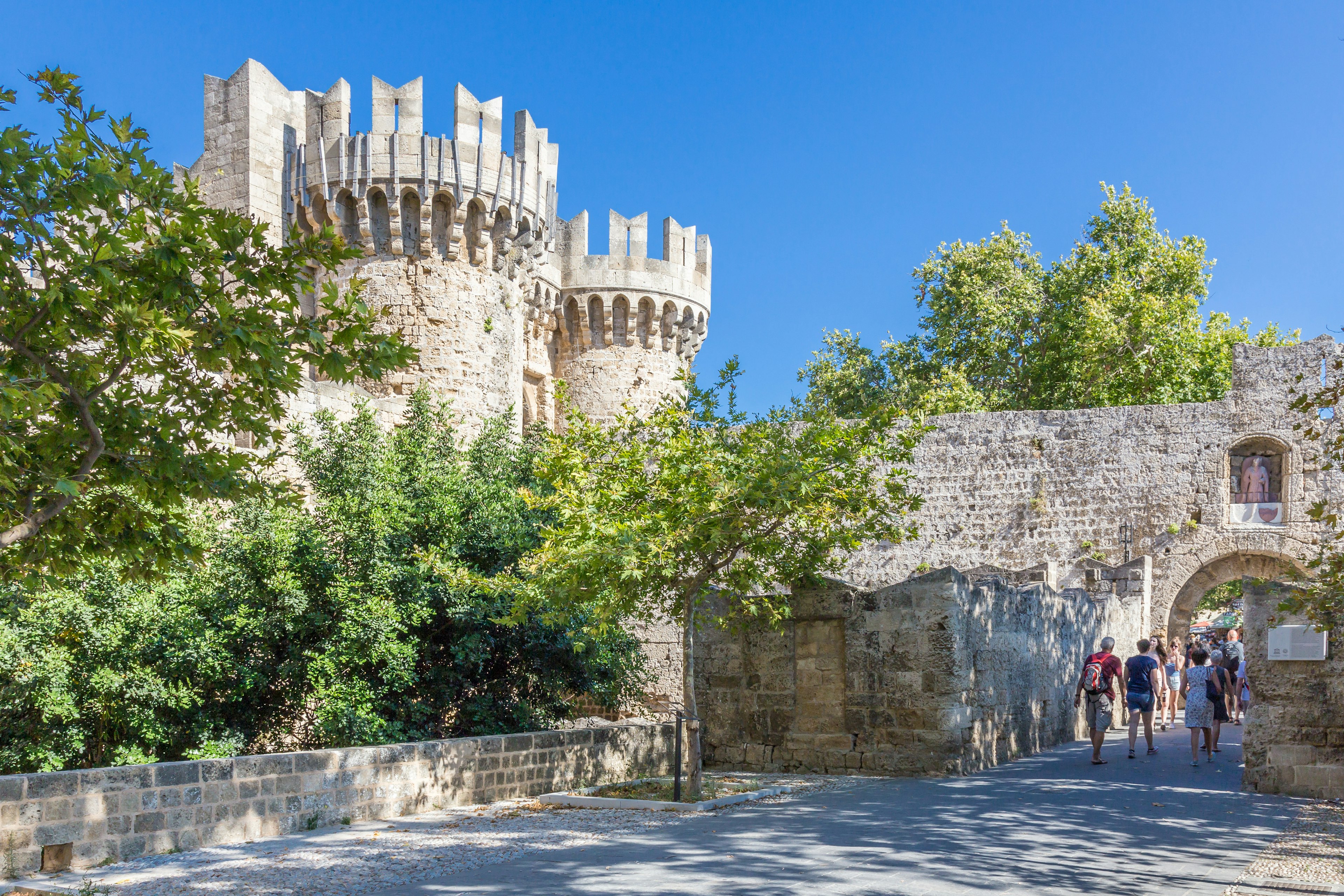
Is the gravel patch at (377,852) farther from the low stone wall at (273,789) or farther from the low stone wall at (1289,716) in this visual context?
the low stone wall at (1289,716)

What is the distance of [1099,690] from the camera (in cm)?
1124

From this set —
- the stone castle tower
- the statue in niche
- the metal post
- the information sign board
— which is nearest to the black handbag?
the information sign board

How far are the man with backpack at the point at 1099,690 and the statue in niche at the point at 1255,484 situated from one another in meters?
9.78

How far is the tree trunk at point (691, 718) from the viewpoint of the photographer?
9164mm

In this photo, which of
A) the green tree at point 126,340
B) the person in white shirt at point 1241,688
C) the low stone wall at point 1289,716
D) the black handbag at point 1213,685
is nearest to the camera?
the green tree at point 126,340

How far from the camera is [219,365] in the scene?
5.76 meters

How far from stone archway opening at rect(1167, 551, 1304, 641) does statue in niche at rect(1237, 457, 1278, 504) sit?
90 cm

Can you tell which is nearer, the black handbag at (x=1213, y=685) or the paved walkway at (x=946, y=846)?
the paved walkway at (x=946, y=846)

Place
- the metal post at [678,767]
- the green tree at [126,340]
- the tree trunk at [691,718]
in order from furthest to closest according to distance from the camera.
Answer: the tree trunk at [691,718] → the metal post at [678,767] → the green tree at [126,340]

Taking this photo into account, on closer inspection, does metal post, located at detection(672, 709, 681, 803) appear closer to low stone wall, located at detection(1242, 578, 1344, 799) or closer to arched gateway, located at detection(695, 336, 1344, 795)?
arched gateway, located at detection(695, 336, 1344, 795)

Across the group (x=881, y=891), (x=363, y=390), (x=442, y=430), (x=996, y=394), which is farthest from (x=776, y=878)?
(x=996, y=394)

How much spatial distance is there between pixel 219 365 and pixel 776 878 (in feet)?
12.4

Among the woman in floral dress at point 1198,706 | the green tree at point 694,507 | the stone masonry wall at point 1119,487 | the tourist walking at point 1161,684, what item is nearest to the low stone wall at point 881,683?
the green tree at point 694,507

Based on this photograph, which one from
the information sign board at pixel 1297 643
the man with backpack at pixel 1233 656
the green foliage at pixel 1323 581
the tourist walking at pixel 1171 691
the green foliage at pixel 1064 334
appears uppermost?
the green foliage at pixel 1064 334
